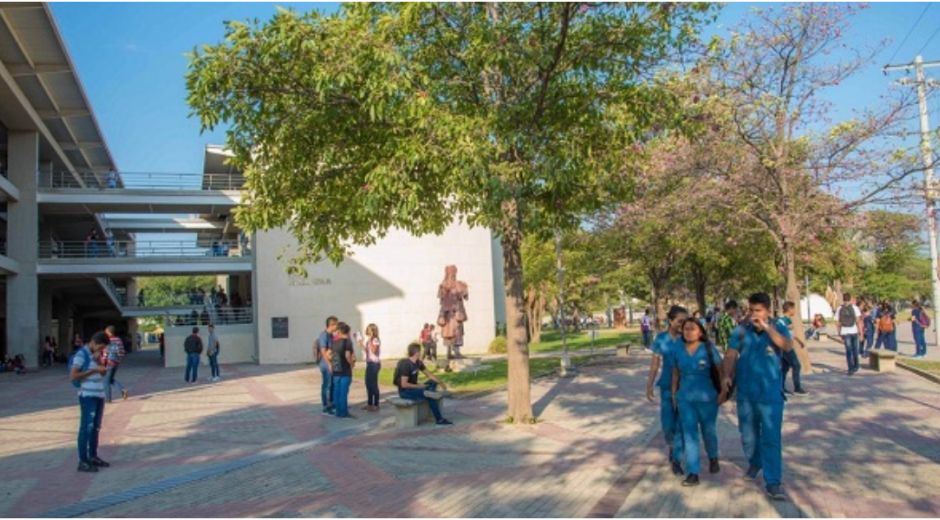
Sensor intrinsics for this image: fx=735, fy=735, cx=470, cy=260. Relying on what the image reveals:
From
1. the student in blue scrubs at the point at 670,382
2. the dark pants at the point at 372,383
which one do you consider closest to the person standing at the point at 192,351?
the dark pants at the point at 372,383

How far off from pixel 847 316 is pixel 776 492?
10.6 metres

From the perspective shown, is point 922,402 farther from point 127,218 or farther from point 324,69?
point 127,218

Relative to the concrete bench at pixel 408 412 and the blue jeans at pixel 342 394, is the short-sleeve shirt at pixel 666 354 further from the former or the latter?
the blue jeans at pixel 342 394

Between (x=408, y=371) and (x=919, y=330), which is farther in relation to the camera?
(x=919, y=330)

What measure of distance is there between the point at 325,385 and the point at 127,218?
39.4m

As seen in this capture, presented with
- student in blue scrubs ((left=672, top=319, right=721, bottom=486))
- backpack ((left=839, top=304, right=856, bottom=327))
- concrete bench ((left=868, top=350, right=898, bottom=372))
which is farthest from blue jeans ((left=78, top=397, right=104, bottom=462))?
concrete bench ((left=868, top=350, right=898, bottom=372))

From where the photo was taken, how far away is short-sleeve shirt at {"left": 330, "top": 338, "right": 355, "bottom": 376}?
12008mm

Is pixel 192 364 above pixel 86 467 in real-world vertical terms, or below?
above

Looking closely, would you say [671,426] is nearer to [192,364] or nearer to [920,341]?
[920,341]

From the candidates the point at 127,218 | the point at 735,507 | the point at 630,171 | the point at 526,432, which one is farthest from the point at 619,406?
the point at 127,218

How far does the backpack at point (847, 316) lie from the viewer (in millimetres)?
15125

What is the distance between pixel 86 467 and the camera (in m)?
8.34

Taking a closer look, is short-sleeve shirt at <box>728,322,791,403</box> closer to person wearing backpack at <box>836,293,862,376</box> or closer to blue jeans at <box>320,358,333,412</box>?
blue jeans at <box>320,358,333,412</box>

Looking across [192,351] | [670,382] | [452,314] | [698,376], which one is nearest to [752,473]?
[698,376]
